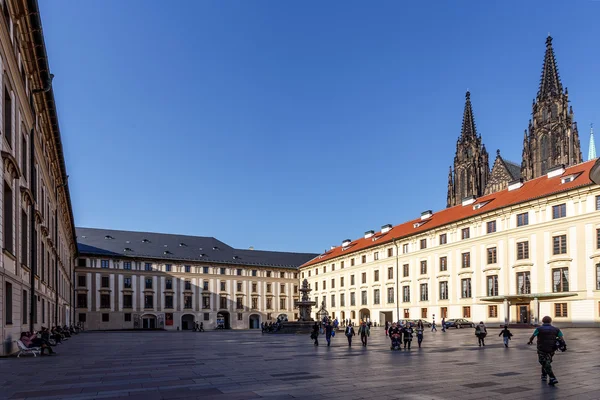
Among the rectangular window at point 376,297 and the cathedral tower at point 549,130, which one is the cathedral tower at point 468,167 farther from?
the rectangular window at point 376,297

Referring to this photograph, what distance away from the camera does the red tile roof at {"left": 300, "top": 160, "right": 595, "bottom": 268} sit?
5036 cm

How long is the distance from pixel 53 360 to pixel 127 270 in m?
67.3

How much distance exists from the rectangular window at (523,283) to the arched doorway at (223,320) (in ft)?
185

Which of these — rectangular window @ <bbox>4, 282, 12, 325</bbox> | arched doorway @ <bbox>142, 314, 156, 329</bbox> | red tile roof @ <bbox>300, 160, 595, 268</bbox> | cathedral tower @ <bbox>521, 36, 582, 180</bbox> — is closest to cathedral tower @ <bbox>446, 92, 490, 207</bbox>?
cathedral tower @ <bbox>521, 36, 582, 180</bbox>

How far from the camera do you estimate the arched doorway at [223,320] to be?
93.8 meters

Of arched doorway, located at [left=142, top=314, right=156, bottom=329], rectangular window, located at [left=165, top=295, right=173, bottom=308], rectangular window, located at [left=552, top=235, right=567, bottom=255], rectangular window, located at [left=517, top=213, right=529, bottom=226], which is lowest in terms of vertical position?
arched doorway, located at [left=142, top=314, right=156, bottom=329]

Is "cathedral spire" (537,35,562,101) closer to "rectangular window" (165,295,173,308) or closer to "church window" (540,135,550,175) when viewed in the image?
"church window" (540,135,550,175)

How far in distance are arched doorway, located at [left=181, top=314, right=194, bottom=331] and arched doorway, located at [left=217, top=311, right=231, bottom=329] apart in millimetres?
5113

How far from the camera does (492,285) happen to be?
184 ft

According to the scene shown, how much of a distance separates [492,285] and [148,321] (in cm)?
5737

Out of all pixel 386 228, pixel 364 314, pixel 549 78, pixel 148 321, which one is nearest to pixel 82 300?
pixel 148 321

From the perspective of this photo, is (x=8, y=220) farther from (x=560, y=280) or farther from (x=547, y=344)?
(x=560, y=280)

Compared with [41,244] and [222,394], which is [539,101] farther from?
[222,394]

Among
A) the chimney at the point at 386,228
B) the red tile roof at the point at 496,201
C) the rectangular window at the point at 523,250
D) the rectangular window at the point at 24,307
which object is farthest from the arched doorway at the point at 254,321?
the rectangular window at the point at 24,307
